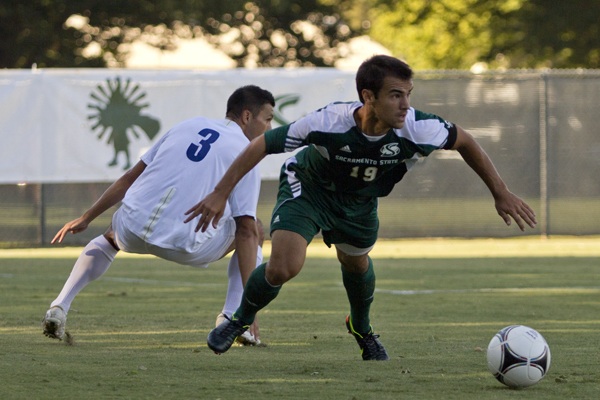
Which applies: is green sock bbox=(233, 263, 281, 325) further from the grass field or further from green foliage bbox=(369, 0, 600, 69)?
green foliage bbox=(369, 0, 600, 69)

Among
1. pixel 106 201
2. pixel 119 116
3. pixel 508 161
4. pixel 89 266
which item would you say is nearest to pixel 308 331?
pixel 89 266

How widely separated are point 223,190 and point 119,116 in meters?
12.8

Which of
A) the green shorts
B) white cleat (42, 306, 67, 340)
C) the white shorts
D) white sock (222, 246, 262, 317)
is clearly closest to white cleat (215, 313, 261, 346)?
white sock (222, 246, 262, 317)

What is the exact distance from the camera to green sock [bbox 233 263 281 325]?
7.05 m

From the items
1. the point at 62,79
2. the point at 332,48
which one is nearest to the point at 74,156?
the point at 62,79

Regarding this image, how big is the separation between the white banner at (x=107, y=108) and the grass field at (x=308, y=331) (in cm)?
250

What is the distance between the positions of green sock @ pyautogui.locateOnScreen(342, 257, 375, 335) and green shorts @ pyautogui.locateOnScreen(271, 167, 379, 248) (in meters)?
0.30

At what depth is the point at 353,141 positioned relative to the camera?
22.2 feet

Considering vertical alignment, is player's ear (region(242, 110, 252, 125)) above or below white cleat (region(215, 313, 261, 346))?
above

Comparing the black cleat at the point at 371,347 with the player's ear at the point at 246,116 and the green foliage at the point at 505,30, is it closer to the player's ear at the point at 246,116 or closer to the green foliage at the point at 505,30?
the player's ear at the point at 246,116

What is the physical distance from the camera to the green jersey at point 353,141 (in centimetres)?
670

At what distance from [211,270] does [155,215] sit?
7.38 meters

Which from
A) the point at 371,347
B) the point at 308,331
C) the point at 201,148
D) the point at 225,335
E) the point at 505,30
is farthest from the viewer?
the point at 505,30

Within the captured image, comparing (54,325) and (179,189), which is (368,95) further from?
(54,325)
